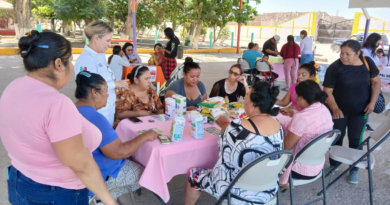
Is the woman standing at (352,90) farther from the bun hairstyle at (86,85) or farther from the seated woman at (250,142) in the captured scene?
the bun hairstyle at (86,85)

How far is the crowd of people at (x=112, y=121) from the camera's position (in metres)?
1.05

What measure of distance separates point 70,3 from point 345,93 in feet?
47.8

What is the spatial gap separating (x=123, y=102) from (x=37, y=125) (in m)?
1.89

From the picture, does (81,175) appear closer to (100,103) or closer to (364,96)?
(100,103)

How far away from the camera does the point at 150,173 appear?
2.00 metres

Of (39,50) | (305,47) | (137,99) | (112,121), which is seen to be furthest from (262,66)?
(39,50)

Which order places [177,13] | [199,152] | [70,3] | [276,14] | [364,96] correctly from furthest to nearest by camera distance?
[276,14] < [177,13] < [70,3] < [364,96] < [199,152]

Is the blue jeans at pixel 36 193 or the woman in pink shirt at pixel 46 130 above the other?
the woman in pink shirt at pixel 46 130

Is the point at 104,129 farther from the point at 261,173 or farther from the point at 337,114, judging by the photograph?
the point at 337,114

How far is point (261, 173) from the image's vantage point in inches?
68.3

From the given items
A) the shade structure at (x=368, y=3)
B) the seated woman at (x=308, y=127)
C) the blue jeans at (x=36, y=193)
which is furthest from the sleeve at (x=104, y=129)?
the shade structure at (x=368, y=3)

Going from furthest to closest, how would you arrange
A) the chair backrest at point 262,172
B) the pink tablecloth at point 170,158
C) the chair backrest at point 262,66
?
1. the chair backrest at point 262,66
2. the pink tablecloth at point 170,158
3. the chair backrest at point 262,172

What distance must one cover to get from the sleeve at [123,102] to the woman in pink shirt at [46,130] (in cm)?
166

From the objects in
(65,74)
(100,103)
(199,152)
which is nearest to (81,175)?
(65,74)
